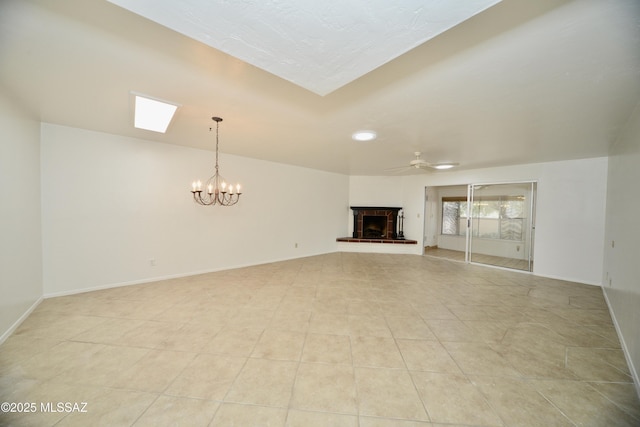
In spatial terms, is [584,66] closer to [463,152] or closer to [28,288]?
[463,152]

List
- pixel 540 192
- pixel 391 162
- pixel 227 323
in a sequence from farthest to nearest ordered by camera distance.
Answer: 1. pixel 391 162
2. pixel 540 192
3. pixel 227 323

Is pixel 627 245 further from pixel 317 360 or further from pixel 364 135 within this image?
pixel 317 360

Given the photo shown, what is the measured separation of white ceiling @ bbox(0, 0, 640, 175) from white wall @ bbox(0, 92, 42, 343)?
27cm

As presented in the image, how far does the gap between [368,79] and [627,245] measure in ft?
11.2

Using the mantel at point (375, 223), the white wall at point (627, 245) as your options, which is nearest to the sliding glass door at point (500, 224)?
the mantel at point (375, 223)

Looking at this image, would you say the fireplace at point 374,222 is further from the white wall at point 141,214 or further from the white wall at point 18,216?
the white wall at point 18,216

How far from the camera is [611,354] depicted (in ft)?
7.01

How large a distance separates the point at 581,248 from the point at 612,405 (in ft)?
13.8

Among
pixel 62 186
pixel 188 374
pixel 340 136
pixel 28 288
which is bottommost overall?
pixel 188 374

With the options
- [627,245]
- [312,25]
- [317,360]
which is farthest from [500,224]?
[312,25]

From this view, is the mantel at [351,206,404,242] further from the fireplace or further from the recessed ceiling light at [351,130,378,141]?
the recessed ceiling light at [351,130,378,141]

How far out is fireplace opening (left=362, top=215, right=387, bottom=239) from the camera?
7309mm

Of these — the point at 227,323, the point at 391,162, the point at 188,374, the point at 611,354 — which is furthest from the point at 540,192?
the point at 188,374

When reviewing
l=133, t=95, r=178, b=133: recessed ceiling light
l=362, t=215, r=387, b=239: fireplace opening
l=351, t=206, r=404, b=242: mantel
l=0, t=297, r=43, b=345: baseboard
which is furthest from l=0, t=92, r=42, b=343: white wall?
l=362, t=215, r=387, b=239: fireplace opening
